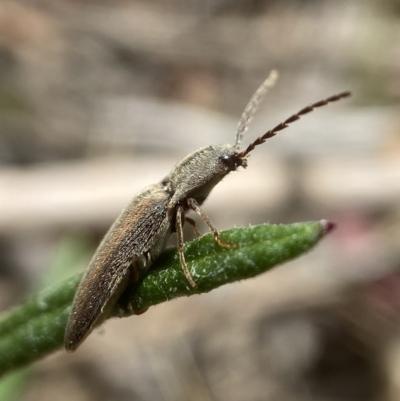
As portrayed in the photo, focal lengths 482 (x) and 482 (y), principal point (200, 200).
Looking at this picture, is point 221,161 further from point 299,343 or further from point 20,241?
point 20,241

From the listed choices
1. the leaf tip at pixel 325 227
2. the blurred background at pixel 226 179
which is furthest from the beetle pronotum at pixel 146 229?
the blurred background at pixel 226 179

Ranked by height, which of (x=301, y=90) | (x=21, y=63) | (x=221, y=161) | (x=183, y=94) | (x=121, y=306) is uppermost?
(x=21, y=63)

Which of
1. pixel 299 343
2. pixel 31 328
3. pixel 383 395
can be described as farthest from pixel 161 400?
pixel 31 328

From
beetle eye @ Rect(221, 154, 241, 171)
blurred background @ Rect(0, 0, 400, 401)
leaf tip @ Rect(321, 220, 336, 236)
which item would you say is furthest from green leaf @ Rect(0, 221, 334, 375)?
blurred background @ Rect(0, 0, 400, 401)

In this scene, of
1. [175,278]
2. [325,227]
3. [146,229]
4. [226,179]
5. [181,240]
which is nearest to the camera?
[325,227]

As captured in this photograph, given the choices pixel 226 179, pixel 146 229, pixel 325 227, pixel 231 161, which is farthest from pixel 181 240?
pixel 226 179

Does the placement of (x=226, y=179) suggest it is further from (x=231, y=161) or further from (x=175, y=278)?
(x=175, y=278)
